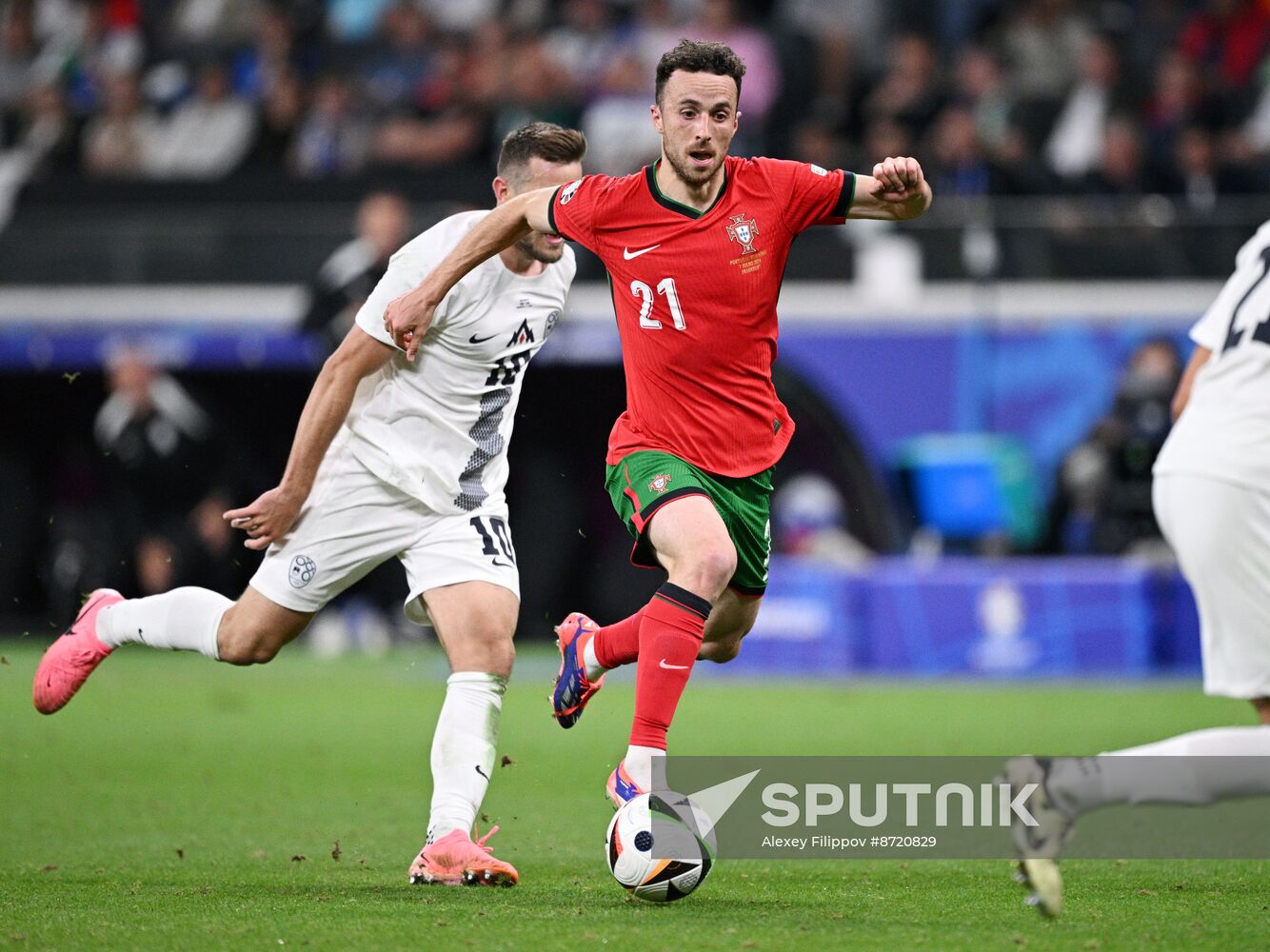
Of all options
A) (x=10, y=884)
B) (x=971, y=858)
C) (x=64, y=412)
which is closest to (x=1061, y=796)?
(x=971, y=858)

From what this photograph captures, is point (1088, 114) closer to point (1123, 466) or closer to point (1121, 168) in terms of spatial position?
point (1121, 168)

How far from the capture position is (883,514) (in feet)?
49.3

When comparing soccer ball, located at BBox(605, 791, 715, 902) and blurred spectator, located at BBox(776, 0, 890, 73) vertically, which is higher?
blurred spectator, located at BBox(776, 0, 890, 73)

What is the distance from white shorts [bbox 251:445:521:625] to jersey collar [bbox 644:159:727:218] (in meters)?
1.26

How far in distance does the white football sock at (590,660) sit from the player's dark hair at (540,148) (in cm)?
159

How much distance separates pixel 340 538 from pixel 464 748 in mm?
874

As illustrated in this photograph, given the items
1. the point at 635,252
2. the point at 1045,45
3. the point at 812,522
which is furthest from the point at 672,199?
the point at 1045,45

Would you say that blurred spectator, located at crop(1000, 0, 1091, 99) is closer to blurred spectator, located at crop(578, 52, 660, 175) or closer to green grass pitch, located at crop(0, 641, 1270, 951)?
blurred spectator, located at crop(578, 52, 660, 175)

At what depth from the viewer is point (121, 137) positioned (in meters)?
17.1

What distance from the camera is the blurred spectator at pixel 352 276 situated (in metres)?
12.1

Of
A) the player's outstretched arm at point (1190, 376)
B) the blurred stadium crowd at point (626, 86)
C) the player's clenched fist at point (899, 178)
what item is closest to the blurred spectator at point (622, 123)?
the blurred stadium crowd at point (626, 86)

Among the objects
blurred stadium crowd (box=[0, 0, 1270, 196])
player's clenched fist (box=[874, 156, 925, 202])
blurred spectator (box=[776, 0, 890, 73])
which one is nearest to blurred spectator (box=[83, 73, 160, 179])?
blurred stadium crowd (box=[0, 0, 1270, 196])

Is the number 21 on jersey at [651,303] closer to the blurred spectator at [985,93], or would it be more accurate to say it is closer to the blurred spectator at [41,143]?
the blurred spectator at [985,93]

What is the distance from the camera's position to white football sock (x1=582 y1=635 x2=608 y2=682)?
20.0 feet
